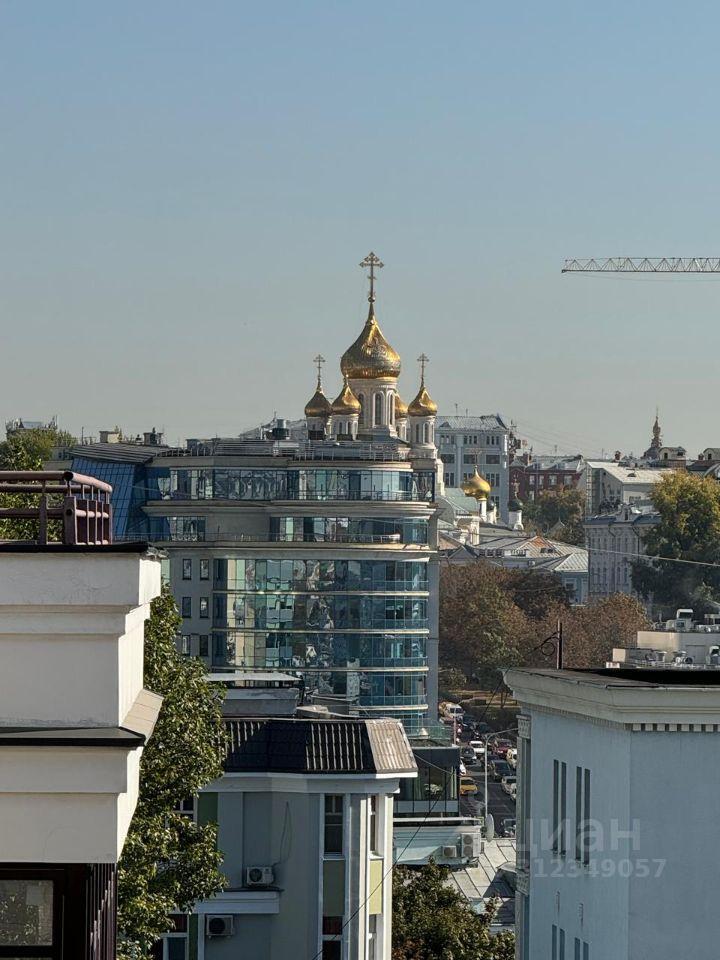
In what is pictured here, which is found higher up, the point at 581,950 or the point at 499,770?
the point at 581,950

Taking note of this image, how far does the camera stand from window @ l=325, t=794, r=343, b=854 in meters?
25.6

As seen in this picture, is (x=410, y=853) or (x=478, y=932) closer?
(x=478, y=932)

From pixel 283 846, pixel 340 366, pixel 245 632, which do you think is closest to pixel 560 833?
pixel 283 846

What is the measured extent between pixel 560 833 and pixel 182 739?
552 cm

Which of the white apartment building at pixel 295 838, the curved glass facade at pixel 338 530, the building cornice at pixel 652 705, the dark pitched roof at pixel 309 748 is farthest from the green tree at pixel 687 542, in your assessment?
the building cornice at pixel 652 705

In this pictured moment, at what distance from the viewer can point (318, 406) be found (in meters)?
142

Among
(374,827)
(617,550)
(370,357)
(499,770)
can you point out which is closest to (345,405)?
(370,357)

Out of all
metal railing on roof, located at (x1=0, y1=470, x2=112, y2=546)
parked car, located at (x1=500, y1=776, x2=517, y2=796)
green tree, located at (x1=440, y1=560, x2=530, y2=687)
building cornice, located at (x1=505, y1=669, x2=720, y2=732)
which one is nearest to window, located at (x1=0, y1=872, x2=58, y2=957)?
metal railing on roof, located at (x1=0, y1=470, x2=112, y2=546)

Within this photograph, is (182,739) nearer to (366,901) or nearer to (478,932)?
(366,901)

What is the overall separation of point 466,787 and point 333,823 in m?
70.1

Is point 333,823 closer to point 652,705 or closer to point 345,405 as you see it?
point 652,705

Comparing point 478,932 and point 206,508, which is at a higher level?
point 206,508

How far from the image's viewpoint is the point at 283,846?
1011 inches

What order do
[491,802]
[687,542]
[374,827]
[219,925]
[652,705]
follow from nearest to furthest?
[652,705]
[219,925]
[374,827]
[491,802]
[687,542]
